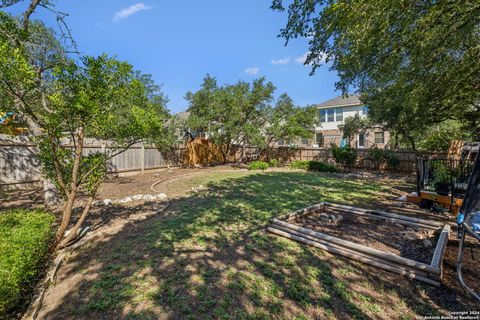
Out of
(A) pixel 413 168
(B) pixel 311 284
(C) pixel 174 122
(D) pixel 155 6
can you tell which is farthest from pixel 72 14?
(A) pixel 413 168

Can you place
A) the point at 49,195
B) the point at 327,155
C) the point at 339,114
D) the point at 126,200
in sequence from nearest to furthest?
the point at 49,195, the point at 126,200, the point at 327,155, the point at 339,114

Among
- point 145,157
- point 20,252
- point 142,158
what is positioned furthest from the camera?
point 145,157

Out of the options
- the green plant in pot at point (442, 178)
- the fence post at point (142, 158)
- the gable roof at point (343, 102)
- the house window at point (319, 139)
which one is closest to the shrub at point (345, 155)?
the house window at point (319, 139)

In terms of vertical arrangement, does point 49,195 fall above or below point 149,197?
above

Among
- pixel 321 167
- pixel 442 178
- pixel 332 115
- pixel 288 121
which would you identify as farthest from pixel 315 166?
pixel 332 115

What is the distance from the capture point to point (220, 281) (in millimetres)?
2674

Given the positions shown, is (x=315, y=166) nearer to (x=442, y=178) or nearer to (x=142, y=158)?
(x=442, y=178)

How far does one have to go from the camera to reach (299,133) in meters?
16.5

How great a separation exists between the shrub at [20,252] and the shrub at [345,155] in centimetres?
1613

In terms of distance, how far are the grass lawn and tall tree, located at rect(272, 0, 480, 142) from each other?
3.88 meters

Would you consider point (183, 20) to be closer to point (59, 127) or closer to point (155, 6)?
point (155, 6)

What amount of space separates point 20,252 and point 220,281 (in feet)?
6.97

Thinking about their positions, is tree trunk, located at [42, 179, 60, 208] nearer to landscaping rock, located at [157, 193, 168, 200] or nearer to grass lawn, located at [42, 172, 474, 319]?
landscaping rock, located at [157, 193, 168, 200]

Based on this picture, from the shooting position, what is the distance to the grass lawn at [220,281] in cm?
220
